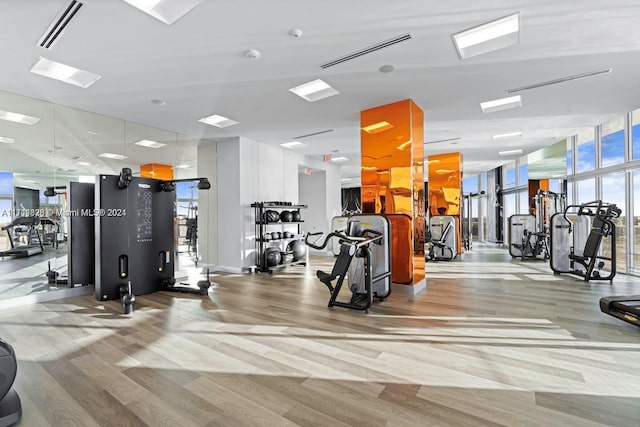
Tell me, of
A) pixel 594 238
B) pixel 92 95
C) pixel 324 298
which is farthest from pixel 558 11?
pixel 92 95

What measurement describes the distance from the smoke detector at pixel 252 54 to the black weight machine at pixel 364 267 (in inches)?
86.6

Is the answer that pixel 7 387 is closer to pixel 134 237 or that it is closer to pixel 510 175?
pixel 134 237

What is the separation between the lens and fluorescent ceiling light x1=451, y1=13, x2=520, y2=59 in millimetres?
3121

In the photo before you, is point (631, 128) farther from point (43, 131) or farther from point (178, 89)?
point (43, 131)

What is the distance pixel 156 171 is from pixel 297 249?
3361 millimetres

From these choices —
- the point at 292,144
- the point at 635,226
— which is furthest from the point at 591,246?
the point at 292,144

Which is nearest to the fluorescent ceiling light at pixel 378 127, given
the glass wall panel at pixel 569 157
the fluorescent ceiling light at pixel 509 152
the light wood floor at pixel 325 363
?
the light wood floor at pixel 325 363

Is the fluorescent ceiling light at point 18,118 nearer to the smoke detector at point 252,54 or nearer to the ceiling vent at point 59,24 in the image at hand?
the ceiling vent at point 59,24

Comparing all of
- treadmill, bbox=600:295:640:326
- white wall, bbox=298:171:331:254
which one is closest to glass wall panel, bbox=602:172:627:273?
treadmill, bbox=600:295:640:326

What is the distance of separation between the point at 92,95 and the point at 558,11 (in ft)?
18.2

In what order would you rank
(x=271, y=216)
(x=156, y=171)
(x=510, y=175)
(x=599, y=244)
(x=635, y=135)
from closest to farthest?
(x=599, y=244) → (x=635, y=135) → (x=156, y=171) → (x=271, y=216) → (x=510, y=175)

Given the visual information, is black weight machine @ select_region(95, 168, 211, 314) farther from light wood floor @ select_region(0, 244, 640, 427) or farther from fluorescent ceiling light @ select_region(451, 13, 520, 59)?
fluorescent ceiling light @ select_region(451, 13, 520, 59)

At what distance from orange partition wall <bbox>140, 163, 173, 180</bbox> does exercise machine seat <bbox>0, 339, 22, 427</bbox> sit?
4.51m

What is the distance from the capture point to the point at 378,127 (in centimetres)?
522
